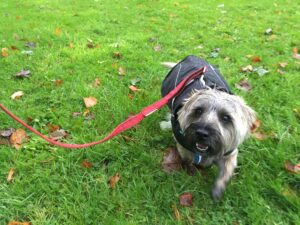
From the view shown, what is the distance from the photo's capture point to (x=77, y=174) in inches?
139

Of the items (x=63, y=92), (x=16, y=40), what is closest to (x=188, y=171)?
(x=63, y=92)

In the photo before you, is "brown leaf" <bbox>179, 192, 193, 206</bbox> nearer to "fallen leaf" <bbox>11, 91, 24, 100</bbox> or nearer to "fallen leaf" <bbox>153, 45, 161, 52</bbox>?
"fallen leaf" <bbox>11, 91, 24, 100</bbox>

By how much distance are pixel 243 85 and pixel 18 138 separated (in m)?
3.13

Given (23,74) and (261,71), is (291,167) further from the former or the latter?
(23,74)

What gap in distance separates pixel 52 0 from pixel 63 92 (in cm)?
614

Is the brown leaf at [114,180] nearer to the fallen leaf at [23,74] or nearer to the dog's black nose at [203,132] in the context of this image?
the dog's black nose at [203,132]

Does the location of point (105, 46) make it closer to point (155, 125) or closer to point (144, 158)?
point (155, 125)

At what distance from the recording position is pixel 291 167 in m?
3.43

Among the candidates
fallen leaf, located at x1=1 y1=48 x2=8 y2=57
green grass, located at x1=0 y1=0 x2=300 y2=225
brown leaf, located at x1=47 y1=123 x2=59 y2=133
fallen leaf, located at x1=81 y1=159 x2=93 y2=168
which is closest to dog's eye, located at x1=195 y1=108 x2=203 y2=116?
green grass, located at x1=0 y1=0 x2=300 y2=225

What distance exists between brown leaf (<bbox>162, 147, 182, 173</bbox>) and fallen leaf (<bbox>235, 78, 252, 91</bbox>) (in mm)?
1771

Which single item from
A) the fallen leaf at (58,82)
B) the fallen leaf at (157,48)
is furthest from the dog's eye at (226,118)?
the fallen leaf at (157,48)

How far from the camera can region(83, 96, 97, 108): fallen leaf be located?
4617 millimetres

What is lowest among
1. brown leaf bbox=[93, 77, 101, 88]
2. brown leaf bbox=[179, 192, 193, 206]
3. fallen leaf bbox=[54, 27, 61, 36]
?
fallen leaf bbox=[54, 27, 61, 36]

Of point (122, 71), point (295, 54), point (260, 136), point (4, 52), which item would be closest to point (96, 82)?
point (122, 71)
